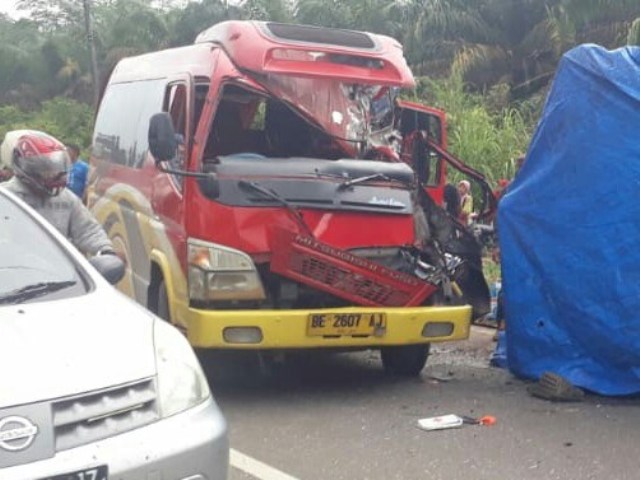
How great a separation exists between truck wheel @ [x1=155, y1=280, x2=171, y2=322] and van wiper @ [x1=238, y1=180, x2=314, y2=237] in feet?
3.08

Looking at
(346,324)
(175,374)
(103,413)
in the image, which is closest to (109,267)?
(175,374)

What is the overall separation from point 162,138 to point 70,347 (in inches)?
132

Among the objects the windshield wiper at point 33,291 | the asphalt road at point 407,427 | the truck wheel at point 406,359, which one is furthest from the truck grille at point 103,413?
the truck wheel at point 406,359

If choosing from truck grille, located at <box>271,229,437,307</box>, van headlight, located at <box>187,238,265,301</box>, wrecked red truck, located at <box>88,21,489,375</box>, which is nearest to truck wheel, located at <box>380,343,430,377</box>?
wrecked red truck, located at <box>88,21,489,375</box>

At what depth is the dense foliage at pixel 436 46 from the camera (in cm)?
1955

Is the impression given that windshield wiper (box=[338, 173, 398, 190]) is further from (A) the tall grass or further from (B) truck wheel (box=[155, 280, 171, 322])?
(A) the tall grass

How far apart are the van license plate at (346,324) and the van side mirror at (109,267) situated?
232 cm

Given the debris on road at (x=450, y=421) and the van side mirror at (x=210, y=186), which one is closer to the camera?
the debris on road at (x=450, y=421)

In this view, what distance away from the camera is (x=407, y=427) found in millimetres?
6586

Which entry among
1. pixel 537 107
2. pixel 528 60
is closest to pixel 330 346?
pixel 537 107

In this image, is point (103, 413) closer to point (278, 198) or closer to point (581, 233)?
point (278, 198)

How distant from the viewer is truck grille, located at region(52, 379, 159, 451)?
346 centimetres

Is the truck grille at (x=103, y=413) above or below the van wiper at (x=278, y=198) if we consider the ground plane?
above

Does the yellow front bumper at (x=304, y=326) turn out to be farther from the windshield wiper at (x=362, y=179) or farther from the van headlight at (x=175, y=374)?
the van headlight at (x=175, y=374)
